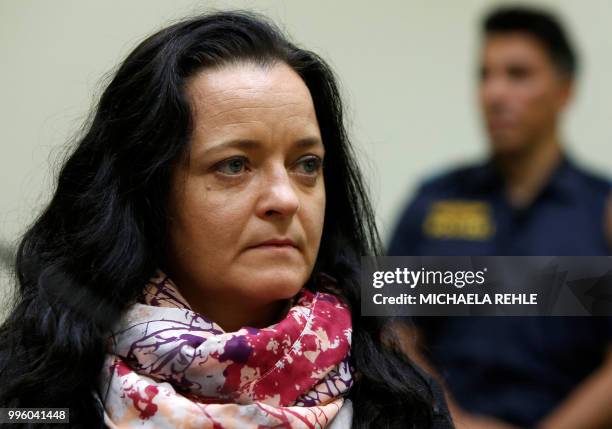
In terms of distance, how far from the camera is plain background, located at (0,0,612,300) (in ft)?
12.8

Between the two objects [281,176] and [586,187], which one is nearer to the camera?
[281,176]

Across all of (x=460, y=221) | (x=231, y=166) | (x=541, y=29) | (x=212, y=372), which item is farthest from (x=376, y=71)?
(x=212, y=372)

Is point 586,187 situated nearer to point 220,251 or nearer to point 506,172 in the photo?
point 506,172

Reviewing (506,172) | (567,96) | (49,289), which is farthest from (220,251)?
(567,96)

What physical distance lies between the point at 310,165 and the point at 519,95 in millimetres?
1620

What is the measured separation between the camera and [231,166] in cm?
205

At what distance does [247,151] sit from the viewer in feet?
6.72

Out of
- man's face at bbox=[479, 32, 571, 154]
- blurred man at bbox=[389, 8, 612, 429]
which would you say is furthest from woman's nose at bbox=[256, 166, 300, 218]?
man's face at bbox=[479, 32, 571, 154]

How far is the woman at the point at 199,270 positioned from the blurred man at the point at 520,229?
35.7 inches

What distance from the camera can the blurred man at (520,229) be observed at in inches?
127

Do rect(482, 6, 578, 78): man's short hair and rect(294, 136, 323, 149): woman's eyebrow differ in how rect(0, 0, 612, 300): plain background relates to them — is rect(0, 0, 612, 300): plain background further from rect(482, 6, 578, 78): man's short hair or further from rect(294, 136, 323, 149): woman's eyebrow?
rect(294, 136, 323, 149): woman's eyebrow

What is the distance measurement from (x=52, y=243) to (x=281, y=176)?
0.51m

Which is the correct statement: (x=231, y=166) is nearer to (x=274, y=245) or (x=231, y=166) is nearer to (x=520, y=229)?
(x=274, y=245)

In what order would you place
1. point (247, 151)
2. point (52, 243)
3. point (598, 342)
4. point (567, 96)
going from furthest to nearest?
1. point (567, 96)
2. point (598, 342)
3. point (52, 243)
4. point (247, 151)
